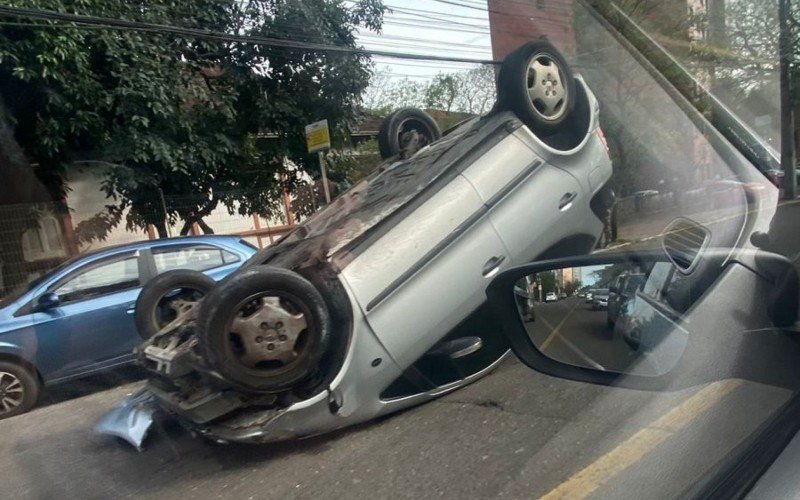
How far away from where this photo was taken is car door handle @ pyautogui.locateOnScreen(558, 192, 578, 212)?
486 centimetres

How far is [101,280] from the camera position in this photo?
661 cm

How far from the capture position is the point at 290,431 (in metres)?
3.73

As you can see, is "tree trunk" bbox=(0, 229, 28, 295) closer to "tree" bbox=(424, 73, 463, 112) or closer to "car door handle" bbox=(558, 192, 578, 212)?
"car door handle" bbox=(558, 192, 578, 212)

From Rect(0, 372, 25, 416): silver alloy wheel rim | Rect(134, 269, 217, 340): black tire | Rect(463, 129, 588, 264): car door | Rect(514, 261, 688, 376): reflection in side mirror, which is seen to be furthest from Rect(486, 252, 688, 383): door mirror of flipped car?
Rect(0, 372, 25, 416): silver alloy wheel rim

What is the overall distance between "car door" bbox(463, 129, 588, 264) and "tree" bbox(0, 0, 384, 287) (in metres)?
5.71

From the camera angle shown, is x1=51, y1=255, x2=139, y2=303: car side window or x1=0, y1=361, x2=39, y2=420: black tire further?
x1=51, y1=255, x2=139, y2=303: car side window

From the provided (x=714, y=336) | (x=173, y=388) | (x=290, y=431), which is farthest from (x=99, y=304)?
(x=714, y=336)

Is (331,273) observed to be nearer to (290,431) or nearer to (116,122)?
(290,431)

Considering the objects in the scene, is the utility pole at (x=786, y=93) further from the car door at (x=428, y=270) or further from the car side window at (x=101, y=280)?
the car side window at (x=101, y=280)

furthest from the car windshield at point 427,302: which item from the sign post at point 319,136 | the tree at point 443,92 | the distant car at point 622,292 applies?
the tree at point 443,92

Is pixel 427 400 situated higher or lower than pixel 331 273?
lower

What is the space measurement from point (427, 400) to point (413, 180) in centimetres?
157

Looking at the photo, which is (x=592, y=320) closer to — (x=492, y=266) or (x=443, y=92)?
(x=492, y=266)

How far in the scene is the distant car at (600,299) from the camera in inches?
89.9
